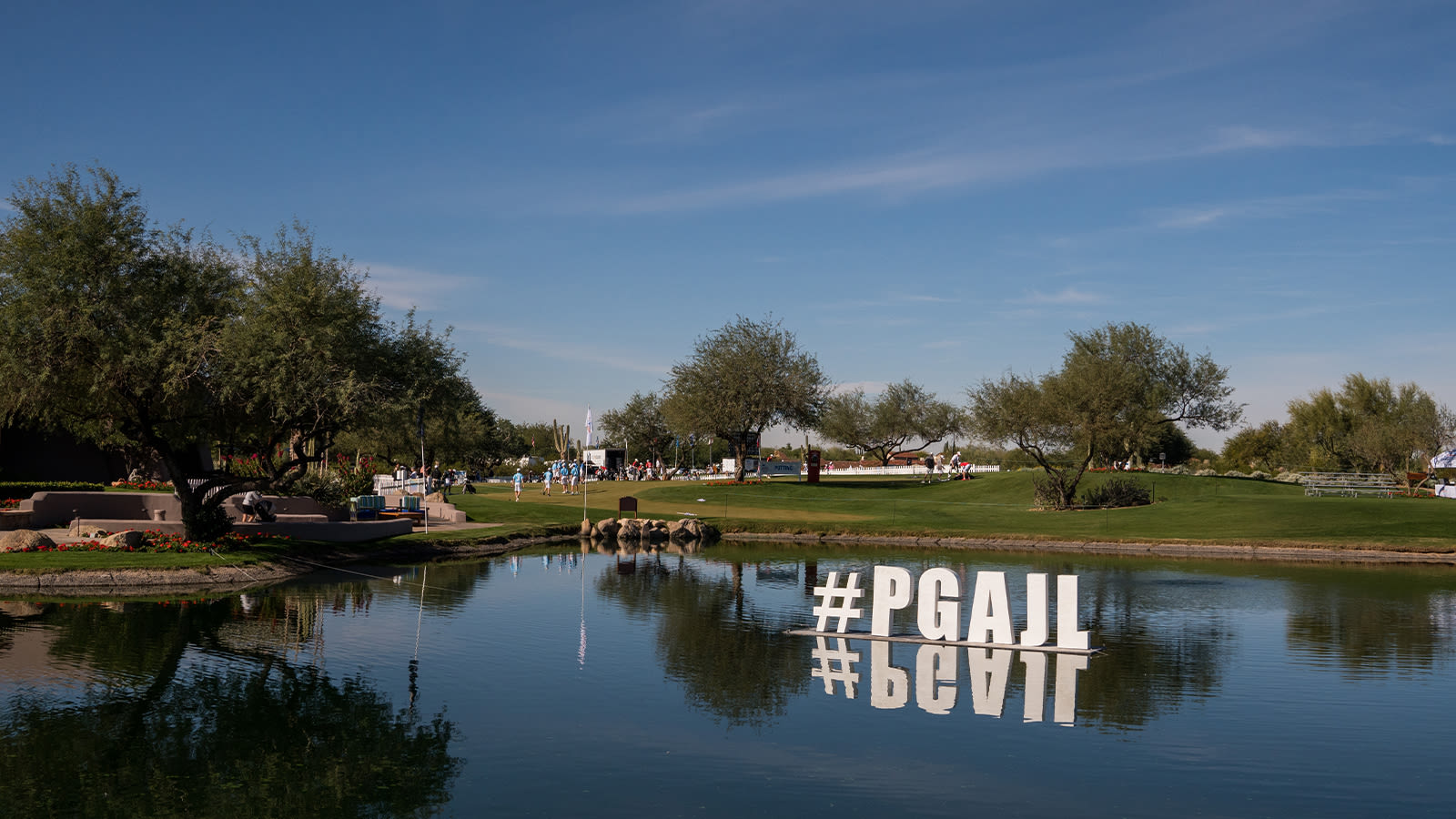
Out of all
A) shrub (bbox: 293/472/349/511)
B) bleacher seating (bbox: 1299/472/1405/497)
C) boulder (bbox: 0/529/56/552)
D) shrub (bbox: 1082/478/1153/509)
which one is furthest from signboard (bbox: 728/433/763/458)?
boulder (bbox: 0/529/56/552)

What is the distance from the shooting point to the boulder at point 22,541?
2934 centimetres

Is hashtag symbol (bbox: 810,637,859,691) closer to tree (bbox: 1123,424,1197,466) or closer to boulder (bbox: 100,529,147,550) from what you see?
boulder (bbox: 100,529,147,550)

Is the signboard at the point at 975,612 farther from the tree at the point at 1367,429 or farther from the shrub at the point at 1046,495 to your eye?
the tree at the point at 1367,429

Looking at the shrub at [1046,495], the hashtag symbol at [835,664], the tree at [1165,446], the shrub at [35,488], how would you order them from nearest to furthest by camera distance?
1. the hashtag symbol at [835,664]
2. the shrub at [35,488]
3. the shrub at [1046,495]
4. the tree at [1165,446]

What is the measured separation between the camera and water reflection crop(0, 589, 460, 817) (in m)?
11.4

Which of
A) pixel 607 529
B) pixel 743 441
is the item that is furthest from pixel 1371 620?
pixel 743 441

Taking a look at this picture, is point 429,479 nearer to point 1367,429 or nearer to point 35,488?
point 35,488

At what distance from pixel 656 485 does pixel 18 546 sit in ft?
159

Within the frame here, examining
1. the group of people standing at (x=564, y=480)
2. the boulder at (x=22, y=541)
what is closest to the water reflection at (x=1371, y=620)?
the boulder at (x=22, y=541)

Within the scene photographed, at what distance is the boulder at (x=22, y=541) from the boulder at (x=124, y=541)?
4.65 ft

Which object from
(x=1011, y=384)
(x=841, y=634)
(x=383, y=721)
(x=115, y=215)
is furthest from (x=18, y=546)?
(x=1011, y=384)

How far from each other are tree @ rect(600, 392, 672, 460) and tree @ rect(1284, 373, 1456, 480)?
226 ft

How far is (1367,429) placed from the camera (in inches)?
3270

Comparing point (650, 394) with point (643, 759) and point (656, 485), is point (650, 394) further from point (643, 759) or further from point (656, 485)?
point (643, 759)
